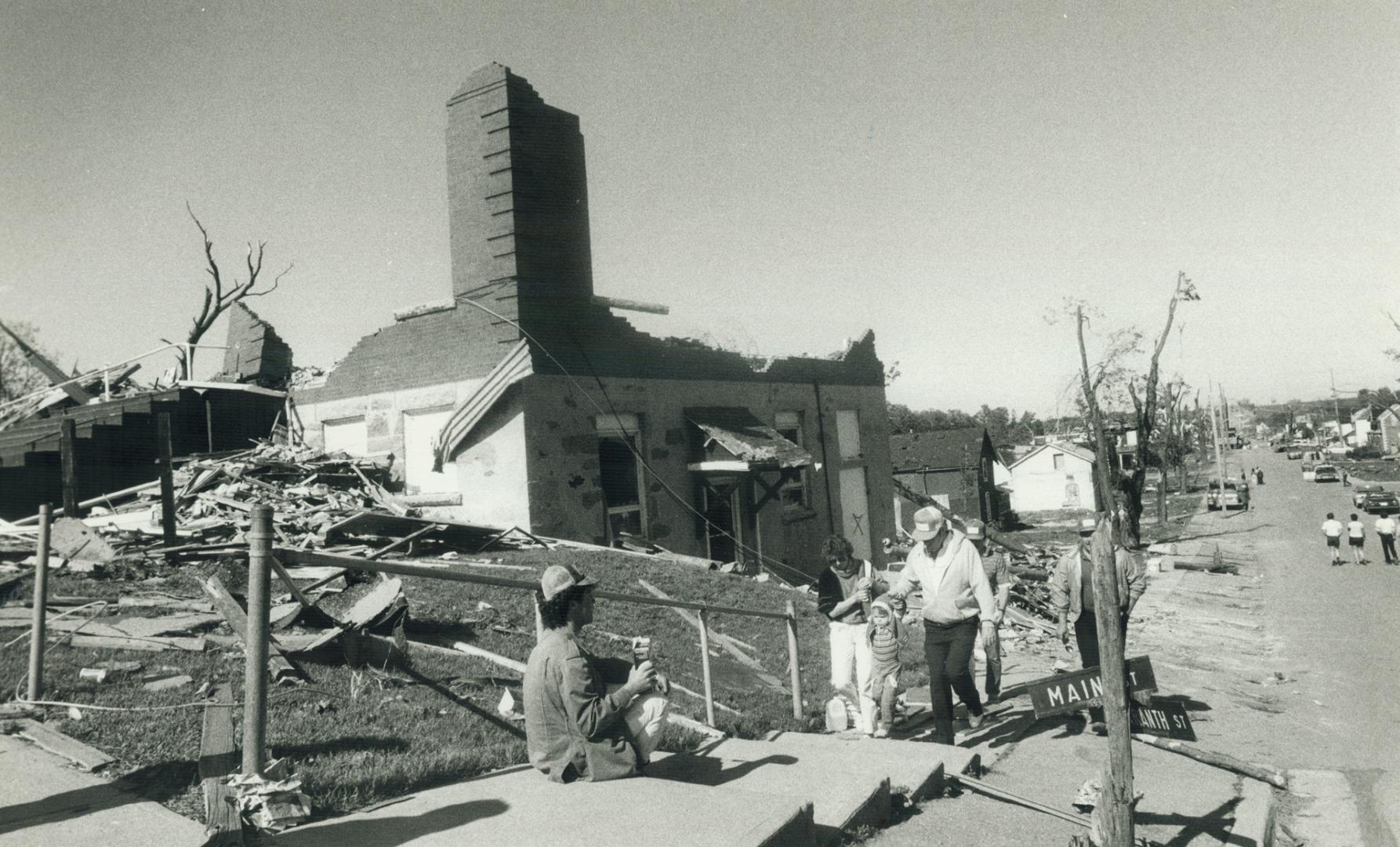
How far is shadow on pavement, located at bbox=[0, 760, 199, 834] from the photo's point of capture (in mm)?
3297

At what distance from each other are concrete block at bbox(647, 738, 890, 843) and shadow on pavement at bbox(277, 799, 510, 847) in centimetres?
96

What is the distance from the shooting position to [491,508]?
46.0 feet

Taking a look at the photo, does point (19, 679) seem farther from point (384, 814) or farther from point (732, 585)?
point (732, 585)

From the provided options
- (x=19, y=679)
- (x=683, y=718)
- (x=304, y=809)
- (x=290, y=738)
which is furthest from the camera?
(x=683, y=718)

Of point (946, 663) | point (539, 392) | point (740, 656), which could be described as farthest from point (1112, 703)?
point (539, 392)

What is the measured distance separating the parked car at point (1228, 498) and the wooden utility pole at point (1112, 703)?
5323 cm

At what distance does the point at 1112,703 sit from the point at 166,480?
10.3 meters

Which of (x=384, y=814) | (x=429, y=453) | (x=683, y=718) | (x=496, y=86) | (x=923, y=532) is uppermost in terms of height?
(x=496, y=86)

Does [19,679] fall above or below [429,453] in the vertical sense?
below

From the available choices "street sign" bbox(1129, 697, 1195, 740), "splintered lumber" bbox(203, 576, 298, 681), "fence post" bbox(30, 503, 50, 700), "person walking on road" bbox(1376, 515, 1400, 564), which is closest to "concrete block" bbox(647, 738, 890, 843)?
"street sign" bbox(1129, 697, 1195, 740)

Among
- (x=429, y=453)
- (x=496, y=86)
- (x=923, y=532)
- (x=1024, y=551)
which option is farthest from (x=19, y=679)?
(x=1024, y=551)

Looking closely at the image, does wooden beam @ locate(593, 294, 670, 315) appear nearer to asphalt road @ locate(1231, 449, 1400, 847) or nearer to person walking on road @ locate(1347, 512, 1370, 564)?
asphalt road @ locate(1231, 449, 1400, 847)

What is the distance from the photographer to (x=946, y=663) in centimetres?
630

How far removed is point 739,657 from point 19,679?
21.1 feet
